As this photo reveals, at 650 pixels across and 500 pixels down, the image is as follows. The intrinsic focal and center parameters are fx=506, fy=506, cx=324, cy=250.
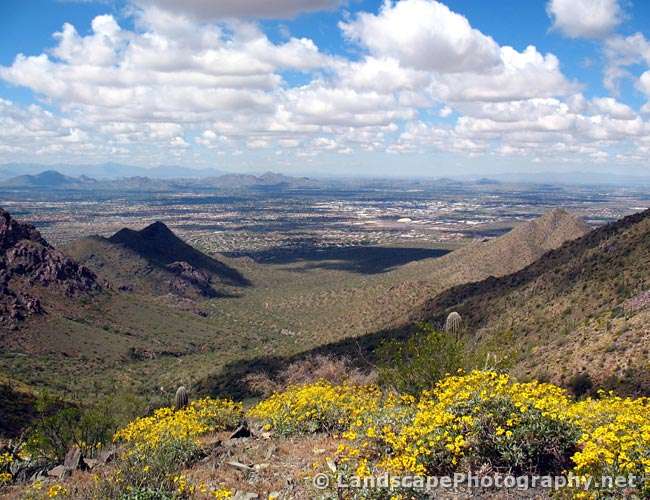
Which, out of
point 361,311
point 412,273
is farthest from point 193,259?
point 361,311

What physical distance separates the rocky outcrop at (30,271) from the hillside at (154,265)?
73.7ft

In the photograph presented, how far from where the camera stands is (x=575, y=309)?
42.5 metres

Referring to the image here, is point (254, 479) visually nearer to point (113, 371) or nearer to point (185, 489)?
point (185, 489)

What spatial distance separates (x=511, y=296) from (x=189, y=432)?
4863 cm

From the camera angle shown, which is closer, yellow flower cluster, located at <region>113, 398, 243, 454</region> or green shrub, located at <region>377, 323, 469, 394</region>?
yellow flower cluster, located at <region>113, 398, 243, 454</region>

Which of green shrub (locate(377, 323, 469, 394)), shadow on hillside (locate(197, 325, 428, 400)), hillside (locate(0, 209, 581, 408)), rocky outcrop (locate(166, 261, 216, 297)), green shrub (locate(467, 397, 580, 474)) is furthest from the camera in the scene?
rocky outcrop (locate(166, 261, 216, 297))

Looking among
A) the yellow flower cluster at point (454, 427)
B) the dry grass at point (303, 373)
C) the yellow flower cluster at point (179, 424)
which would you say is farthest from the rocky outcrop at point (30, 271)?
the yellow flower cluster at point (454, 427)

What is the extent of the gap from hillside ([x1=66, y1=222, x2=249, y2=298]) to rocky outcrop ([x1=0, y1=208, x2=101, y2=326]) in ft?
73.7

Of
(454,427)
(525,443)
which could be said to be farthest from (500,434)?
(454,427)

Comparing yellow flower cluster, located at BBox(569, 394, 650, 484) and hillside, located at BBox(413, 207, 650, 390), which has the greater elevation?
yellow flower cluster, located at BBox(569, 394, 650, 484)

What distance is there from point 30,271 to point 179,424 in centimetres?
9523

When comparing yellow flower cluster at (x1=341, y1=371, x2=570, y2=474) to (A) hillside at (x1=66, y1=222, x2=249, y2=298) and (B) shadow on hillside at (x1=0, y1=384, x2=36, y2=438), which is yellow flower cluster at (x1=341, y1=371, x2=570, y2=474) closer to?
(B) shadow on hillside at (x1=0, y1=384, x2=36, y2=438)

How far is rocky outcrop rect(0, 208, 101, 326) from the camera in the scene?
84.2m

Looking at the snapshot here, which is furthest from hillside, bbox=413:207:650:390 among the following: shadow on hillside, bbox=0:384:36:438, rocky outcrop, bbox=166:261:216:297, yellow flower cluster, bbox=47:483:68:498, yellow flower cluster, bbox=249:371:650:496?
rocky outcrop, bbox=166:261:216:297
